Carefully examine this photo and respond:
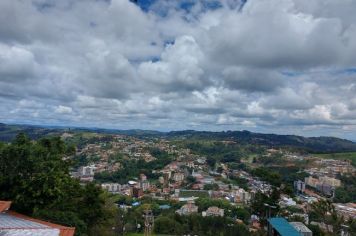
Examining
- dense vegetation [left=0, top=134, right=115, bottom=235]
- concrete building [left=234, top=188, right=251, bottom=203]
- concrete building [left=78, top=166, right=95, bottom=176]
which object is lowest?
concrete building [left=234, top=188, right=251, bottom=203]

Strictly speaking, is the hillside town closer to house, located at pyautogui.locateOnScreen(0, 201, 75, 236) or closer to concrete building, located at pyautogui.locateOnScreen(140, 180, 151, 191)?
concrete building, located at pyautogui.locateOnScreen(140, 180, 151, 191)

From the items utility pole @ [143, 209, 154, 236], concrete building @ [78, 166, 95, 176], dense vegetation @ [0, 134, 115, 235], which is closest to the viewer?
dense vegetation @ [0, 134, 115, 235]

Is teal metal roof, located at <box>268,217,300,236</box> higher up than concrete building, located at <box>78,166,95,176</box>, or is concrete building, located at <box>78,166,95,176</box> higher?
teal metal roof, located at <box>268,217,300,236</box>

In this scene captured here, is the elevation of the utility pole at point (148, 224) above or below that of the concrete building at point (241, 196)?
above

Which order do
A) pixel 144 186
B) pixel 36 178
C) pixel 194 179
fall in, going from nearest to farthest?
pixel 36 178, pixel 144 186, pixel 194 179

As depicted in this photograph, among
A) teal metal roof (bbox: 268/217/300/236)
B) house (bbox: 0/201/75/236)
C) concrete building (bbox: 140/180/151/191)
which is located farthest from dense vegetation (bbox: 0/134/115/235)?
concrete building (bbox: 140/180/151/191)

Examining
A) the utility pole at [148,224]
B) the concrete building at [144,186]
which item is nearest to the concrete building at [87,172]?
the concrete building at [144,186]

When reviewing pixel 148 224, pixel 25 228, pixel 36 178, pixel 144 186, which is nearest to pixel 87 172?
pixel 144 186

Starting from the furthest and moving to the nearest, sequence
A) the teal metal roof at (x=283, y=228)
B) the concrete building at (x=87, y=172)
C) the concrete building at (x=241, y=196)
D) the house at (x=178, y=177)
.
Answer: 1. the house at (x=178, y=177)
2. the concrete building at (x=87, y=172)
3. the concrete building at (x=241, y=196)
4. the teal metal roof at (x=283, y=228)

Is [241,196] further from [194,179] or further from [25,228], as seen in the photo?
[25,228]

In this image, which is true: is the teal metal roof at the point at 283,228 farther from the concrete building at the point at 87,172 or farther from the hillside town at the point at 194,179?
the concrete building at the point at 87,172

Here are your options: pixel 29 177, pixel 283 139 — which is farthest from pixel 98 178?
pixel 283 139
